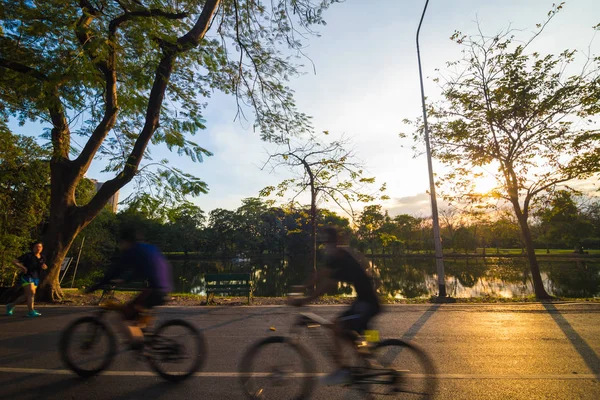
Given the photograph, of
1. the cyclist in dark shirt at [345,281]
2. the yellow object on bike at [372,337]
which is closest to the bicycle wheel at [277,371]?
the cyclist in dark shirt at [345,281]

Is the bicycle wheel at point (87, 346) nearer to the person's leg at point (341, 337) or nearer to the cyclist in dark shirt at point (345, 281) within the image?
the cyclist in dark shirt at point (345, 281)

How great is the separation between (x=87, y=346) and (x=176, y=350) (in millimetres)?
1255

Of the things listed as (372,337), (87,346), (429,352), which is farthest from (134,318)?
(429,352)

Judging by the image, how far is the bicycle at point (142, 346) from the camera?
3.77 metres

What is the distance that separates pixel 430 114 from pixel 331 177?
5558mm

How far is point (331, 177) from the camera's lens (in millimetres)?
13641

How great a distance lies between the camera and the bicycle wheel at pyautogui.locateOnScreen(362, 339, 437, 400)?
10.6 feet

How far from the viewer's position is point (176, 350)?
3.81 m

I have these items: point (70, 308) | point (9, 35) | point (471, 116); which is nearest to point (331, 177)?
point (471, 116)

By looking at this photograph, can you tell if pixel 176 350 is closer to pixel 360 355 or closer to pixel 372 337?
pixel 360 355

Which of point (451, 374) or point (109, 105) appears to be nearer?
point (451, 374)

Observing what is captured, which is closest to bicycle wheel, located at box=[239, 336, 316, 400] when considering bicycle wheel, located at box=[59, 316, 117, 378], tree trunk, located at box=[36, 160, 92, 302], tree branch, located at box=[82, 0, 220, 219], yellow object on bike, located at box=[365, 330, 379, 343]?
yellow object on bike, located at box=[365, 330, 379, 343]

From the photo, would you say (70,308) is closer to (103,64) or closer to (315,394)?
(103,64)

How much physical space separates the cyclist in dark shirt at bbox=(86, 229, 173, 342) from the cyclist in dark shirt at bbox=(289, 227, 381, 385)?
1.80 m
